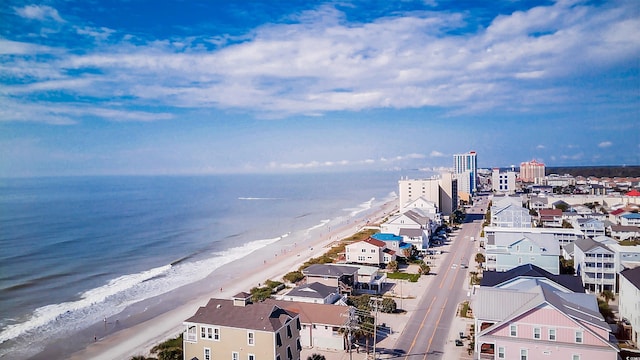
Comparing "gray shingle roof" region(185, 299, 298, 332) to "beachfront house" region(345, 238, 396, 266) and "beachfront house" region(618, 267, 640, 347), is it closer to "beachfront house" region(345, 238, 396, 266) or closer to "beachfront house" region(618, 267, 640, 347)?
"beachfront house" region(618, 267, 640, 347)

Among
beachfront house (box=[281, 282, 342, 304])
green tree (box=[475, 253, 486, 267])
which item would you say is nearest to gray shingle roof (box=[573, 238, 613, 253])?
green tree (box=[475, 253, 486, 267])

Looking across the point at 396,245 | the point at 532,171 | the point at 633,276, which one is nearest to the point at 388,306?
the point at 633,276

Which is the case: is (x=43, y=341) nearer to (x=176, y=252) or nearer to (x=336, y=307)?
(x=336, y=307)

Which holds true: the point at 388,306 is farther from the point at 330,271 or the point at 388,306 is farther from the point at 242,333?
the point at 242,333

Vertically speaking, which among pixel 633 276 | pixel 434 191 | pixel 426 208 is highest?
pixel 434 191

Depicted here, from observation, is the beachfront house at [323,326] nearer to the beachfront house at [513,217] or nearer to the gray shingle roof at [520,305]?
the gray shingle roof at [520,305]

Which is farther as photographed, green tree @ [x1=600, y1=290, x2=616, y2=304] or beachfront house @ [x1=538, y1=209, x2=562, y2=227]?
beachfront house @ [x1=538, y1=209, x2=562, y2=227]
